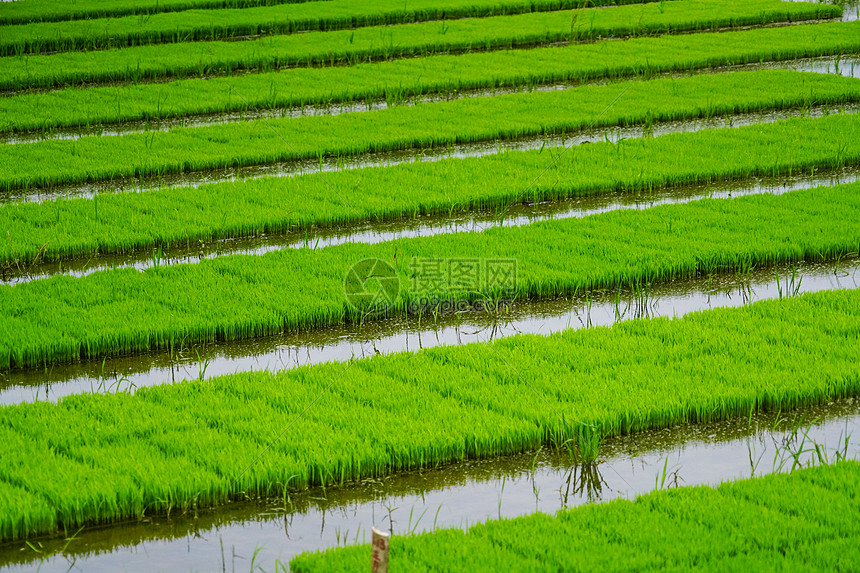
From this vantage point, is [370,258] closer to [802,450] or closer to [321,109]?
[802,450]

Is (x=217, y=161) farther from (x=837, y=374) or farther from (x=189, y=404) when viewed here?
(x=837, y=374)

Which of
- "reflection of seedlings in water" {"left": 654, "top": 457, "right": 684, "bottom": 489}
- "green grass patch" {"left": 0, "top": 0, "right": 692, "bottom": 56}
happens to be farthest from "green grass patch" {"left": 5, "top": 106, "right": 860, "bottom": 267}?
"green grass patch" {"left": 0, "top": 0, "right": 692, "bottom": 56}

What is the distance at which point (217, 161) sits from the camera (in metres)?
8.80

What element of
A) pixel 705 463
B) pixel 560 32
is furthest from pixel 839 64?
pixel 705 463

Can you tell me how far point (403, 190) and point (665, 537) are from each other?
477 cm

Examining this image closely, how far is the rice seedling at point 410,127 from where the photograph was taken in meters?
8.76

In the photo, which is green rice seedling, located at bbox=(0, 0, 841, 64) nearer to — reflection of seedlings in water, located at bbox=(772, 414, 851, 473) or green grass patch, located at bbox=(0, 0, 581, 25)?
green grass patch, located at bbox=(0, 0, 581, 25)

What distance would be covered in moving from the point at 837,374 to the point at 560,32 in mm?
11114

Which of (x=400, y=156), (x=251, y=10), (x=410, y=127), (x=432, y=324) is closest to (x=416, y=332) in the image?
(x=432, y=324)

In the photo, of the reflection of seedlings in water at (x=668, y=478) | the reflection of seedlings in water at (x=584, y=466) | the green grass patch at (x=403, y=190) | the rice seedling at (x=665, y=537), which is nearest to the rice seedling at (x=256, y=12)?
the green grass patch at (x=403, y=190)

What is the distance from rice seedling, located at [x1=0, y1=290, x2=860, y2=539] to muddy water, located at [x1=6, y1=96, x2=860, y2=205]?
3.97m

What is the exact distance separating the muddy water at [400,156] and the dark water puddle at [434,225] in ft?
4.38

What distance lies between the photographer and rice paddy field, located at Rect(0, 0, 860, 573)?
145 inches

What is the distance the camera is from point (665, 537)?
3.48 m
